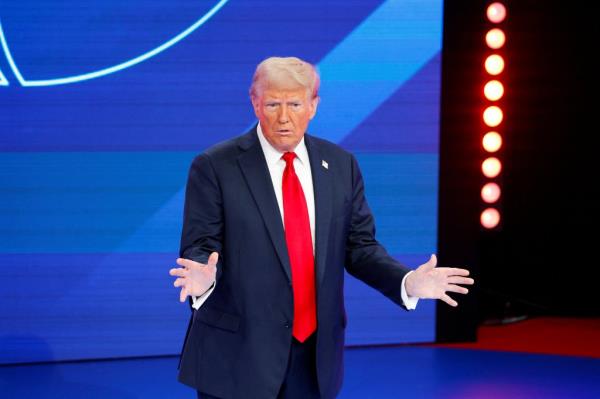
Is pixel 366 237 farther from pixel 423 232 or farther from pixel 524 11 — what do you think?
pixel 524 11

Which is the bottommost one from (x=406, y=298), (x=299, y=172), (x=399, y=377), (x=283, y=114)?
(x=399, y=377)

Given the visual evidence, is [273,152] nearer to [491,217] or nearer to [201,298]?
[201,298]

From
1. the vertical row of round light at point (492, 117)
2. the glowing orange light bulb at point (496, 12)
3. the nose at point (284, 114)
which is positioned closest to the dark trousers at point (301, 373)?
the nose at point (284, 114)

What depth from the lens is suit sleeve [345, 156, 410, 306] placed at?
8.25 ft

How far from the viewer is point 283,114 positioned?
2.40 meters

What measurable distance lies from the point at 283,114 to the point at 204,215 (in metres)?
0.35

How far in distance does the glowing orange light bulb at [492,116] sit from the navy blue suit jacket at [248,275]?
3.01 meters

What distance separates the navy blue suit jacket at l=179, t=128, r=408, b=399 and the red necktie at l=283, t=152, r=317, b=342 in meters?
0.03

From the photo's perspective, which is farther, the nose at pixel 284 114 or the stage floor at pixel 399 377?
the stage floor at pixel 399 377

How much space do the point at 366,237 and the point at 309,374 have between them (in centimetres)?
44

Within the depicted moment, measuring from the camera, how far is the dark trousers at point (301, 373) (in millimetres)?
2416

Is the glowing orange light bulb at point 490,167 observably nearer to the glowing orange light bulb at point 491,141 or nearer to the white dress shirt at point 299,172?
the glowing orange light bulb at point 491,141

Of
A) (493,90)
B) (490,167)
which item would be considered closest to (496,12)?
(493,90)

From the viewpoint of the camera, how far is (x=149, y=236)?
4938 mm
